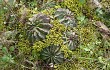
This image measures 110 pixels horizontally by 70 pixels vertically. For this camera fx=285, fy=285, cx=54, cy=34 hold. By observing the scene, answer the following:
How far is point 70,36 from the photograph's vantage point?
299 cm

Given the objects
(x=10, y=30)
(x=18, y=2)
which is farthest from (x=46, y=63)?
(x=18, y=2)

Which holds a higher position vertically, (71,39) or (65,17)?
(65,17)

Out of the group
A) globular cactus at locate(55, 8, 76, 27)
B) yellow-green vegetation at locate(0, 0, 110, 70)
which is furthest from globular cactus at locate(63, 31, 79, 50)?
globular cactus at locate(55, 8, 76, 27)

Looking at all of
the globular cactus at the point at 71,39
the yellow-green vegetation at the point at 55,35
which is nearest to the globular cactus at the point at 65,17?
the yellow-green vegetation at the point at 55,35

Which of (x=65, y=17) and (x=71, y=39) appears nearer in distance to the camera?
(x=71, y=39)

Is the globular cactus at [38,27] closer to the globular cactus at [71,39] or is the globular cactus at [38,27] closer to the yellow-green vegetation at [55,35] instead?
the yellow-green vegetation at [55,35]

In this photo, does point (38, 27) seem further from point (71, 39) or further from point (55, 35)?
point (71, 39)

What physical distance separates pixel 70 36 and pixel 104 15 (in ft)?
1.84

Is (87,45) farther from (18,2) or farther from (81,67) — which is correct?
(18,2)

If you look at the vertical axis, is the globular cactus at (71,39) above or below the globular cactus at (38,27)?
below

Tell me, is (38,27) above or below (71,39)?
above

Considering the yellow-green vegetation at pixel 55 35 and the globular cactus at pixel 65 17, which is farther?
the globular cactus at pixel 65 17

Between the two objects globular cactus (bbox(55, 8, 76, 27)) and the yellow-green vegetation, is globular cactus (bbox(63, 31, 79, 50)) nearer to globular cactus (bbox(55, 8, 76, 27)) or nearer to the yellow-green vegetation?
the yellow-green vegetation

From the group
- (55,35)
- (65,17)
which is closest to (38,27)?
(55,35)
